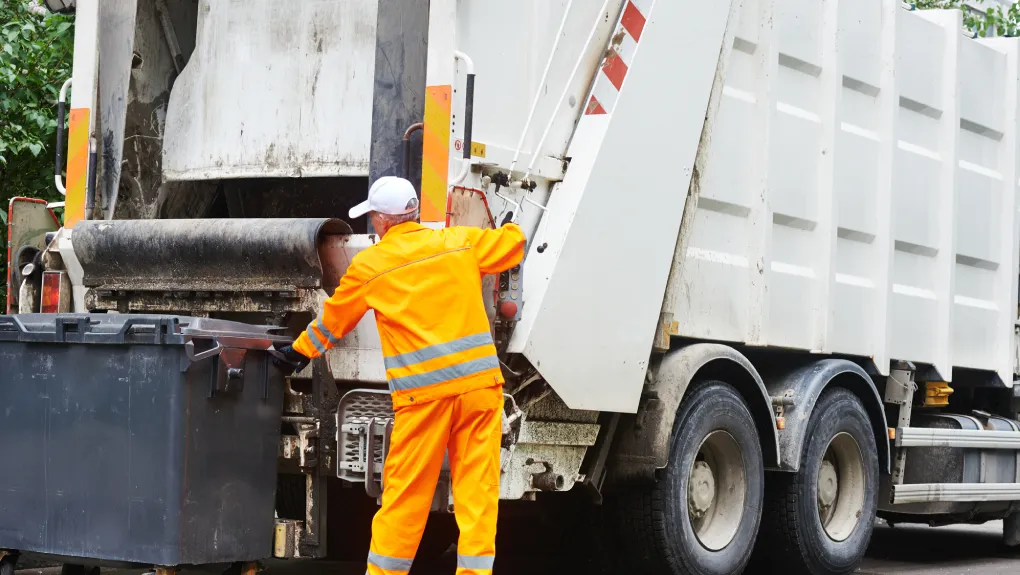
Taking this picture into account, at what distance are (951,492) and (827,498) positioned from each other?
39.6 inches

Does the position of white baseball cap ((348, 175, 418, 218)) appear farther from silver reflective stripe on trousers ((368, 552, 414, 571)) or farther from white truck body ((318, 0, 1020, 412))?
silver reflective stripe on trousers ((368, 552, 414, 571))

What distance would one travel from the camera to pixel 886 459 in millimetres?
7090

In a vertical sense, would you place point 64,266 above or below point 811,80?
below

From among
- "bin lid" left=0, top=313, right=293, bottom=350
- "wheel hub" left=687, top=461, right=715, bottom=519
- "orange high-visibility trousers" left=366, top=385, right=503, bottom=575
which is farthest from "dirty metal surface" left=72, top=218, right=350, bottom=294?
"wheel hub" left=687, top=461, right=715, bottom=519

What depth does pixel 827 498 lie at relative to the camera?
6773 millimetres

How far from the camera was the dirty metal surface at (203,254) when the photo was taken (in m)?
4.96

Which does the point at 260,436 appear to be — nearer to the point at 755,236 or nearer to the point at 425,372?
the point at 425,372

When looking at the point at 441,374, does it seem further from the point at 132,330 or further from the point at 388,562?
the point at 132,330

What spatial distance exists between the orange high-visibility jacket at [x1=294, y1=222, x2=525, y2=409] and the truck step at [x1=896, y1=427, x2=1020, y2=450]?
329 cm

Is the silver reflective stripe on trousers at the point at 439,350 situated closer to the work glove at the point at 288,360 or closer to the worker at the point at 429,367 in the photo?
the worker at the point at 429,367

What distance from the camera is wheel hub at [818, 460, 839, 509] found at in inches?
265

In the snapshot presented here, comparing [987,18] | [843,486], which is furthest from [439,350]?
[987,18]

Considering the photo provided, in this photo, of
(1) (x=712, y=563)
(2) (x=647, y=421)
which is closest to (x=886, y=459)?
(1) (x=712, y=563)

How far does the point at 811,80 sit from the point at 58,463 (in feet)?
11.7
